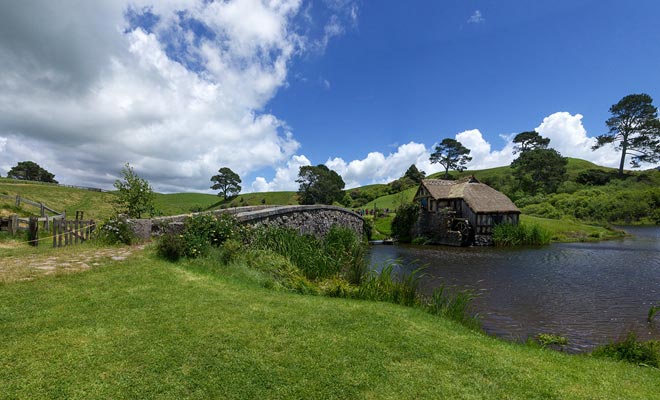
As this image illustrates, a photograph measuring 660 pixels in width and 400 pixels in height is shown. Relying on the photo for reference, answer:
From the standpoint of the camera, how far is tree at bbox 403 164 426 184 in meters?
89.7

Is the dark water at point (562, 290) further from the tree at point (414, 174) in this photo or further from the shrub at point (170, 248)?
the tree at point (414, 174)

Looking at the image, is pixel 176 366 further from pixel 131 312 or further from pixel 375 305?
pixel 375 305

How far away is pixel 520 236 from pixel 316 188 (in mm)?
49017

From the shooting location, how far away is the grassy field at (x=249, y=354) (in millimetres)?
3482

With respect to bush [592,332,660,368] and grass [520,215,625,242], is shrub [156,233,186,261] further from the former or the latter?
grass [520,215,625,242]

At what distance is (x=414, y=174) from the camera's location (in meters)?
90.6

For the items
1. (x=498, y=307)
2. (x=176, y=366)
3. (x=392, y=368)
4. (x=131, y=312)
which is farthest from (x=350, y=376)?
(x=498, y=307)

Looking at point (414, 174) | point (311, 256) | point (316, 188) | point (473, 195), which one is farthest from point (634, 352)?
point (414, 174)

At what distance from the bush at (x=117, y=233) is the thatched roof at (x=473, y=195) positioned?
30.1 m

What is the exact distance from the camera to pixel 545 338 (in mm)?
7750

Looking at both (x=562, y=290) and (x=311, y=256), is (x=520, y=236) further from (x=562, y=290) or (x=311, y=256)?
(x=311, y=256)

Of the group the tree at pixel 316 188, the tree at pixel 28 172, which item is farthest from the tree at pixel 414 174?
the tree at pixel 28 172

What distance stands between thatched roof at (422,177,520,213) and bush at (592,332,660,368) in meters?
27.4

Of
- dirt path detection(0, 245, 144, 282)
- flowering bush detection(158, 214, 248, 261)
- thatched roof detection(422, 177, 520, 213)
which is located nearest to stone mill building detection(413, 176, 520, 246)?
thatched roof detection(422, 177, 520, 213)
